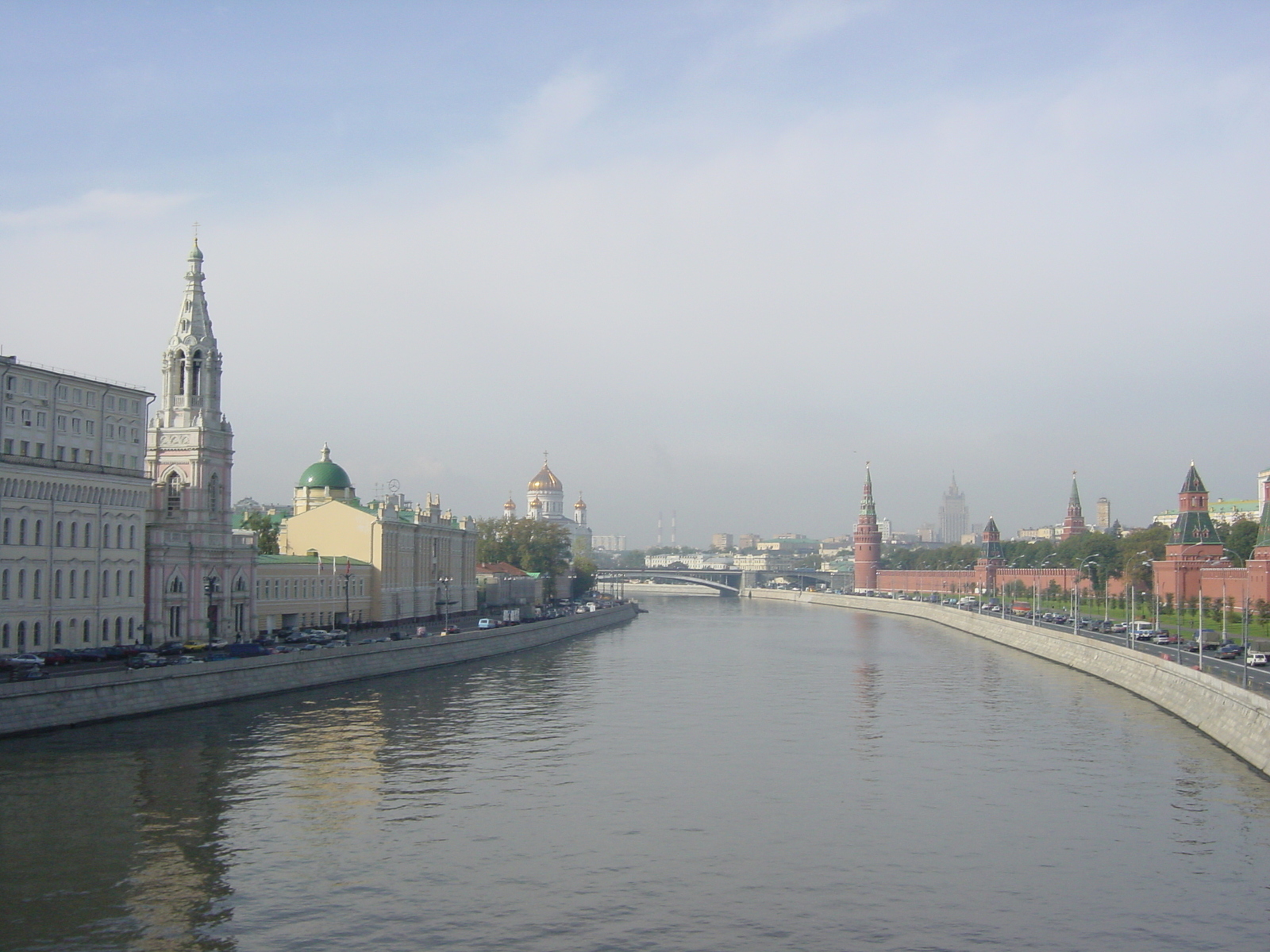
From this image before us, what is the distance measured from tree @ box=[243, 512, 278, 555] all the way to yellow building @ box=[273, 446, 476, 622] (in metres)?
0.46

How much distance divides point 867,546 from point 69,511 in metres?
156

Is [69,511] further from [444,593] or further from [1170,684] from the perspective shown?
[444,593]

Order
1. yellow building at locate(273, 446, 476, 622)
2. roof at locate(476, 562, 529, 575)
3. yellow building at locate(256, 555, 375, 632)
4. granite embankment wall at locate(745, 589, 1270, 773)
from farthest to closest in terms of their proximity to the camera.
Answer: roof at locate(476, 562, 529, 575) → yellow building at locate(273, 446, 476, 622) → yellow building at locate(256, 555, 375, 632) → granite embankment wall at locate(745, 589, 1270, 773)

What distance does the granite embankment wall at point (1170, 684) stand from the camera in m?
36.7

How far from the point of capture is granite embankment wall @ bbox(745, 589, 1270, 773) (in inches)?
1444

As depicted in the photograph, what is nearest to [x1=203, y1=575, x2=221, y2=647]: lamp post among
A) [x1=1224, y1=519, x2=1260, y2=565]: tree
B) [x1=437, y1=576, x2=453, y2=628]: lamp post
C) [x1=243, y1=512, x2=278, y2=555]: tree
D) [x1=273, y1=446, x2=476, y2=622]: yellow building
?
[x1=273, y1=446, x2=476, y2=622]: yellow building

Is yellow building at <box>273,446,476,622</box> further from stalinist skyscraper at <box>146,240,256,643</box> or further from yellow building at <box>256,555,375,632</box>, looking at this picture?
stalinist skyscraper at <box>146,240,256,643</box>

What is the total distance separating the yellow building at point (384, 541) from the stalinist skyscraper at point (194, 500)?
15.5 metres

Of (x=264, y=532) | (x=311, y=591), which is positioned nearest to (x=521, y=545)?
(x=264, y=532)

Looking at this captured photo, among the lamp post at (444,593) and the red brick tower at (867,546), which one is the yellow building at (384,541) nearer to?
the lamp post at (444,593)

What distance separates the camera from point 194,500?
195 ft

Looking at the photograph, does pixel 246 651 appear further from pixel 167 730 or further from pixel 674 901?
pixel 674 901

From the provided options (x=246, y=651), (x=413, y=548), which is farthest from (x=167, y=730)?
(x=413, y=548)

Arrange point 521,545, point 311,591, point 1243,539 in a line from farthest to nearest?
point 521,545
point 1243,539
point 311,591
